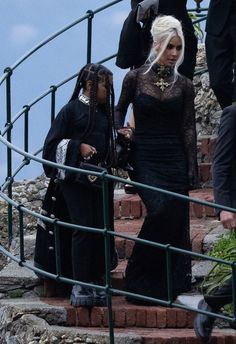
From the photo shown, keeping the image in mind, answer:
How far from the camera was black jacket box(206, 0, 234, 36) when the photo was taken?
1512cm

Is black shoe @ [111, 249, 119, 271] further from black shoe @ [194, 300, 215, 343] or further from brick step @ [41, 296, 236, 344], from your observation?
black shoe @ [194, 300, 215, 343]

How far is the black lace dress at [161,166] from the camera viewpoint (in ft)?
47.0

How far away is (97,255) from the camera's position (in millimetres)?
14359

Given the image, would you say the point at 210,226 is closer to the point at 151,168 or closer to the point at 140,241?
the point at 151,168

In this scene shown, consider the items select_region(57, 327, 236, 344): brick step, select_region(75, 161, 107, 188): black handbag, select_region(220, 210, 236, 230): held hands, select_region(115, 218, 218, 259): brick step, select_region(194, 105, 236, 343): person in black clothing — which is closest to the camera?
select_region(220, 210, 236, 230): held hands

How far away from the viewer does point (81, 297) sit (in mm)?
14195

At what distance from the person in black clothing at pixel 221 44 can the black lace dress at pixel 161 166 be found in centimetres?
64

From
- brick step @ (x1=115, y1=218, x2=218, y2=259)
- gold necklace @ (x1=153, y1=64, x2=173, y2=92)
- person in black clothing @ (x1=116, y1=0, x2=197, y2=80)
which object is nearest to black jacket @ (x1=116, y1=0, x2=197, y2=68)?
person in black clothing @ (x1=116, y1=0, x2=197, y2=80)

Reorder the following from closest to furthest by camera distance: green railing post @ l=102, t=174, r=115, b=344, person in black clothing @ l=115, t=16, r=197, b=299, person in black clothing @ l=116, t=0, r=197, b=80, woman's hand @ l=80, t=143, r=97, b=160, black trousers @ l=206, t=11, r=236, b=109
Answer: green railing post @ l=102, t=174, r=115, b=344, woman's hand @ l=80, t=143, r=97, b=160, person in black clothing @ l=115, t=16, r=197, b=299, black trousers @ l=206, t=11, r=236, b=109, person in black clothing @ l=116, t=0, r=197, b=80

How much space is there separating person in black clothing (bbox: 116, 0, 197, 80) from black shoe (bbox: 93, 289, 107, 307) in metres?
1.98

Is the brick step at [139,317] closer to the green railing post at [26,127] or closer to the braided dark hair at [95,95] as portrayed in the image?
the braided dark hair at [95,95]

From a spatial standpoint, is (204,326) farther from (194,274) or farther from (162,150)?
(162,150)

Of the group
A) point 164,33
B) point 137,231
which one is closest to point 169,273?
point 164,33

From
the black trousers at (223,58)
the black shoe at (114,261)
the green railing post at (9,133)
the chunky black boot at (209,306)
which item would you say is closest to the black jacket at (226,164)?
the chunky black boot at (209,306)
